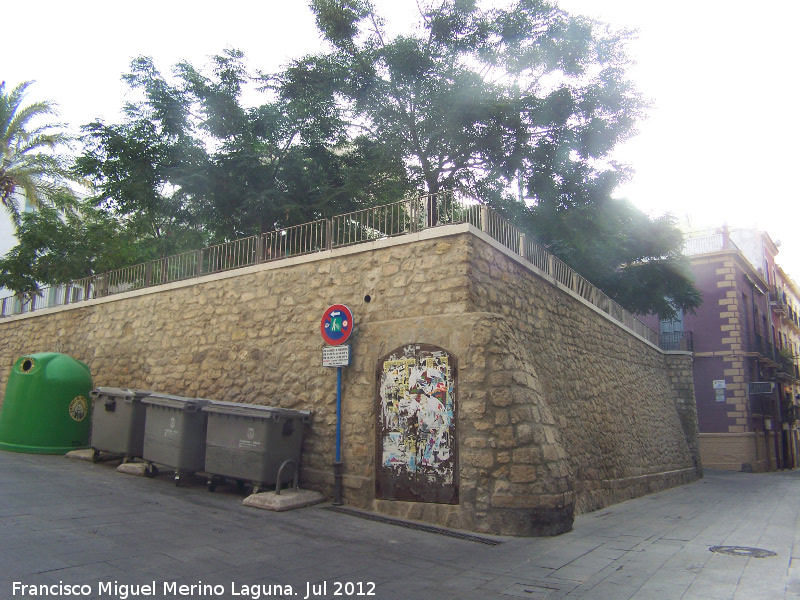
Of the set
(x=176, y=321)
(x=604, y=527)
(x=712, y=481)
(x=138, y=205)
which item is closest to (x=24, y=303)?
(x=138, y=205)

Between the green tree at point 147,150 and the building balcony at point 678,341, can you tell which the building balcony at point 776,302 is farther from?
the green tree at point 147,150

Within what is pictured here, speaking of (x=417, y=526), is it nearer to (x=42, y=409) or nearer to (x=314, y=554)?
(x=314, y=554)

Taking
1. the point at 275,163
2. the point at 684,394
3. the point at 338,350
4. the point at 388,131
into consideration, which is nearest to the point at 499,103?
the point at 388,131

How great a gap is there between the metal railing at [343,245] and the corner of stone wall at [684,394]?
18.2 feet

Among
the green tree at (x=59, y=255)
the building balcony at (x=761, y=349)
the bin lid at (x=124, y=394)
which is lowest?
the bin lid at (x=124, y=394)

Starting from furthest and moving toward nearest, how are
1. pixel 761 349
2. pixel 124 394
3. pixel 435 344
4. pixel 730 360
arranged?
1. pixel 761 349
2. pixel 730 360
3. pixel 124 394
4. pixel 435 344

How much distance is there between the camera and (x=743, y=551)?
589cm

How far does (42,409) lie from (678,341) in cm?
2350

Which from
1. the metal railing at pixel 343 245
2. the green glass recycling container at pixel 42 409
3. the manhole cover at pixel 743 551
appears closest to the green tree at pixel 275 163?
the metal railing at pixel 343 245

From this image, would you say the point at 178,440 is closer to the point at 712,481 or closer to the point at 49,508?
the point at 49,508

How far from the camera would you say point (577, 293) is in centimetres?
1098

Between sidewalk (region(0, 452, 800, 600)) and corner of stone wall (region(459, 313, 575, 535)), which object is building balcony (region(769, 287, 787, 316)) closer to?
sidewalk (region(0, 452, 800, 600))

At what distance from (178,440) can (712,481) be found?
53.2 feet

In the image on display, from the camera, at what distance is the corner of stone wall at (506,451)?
6238 millimetres
